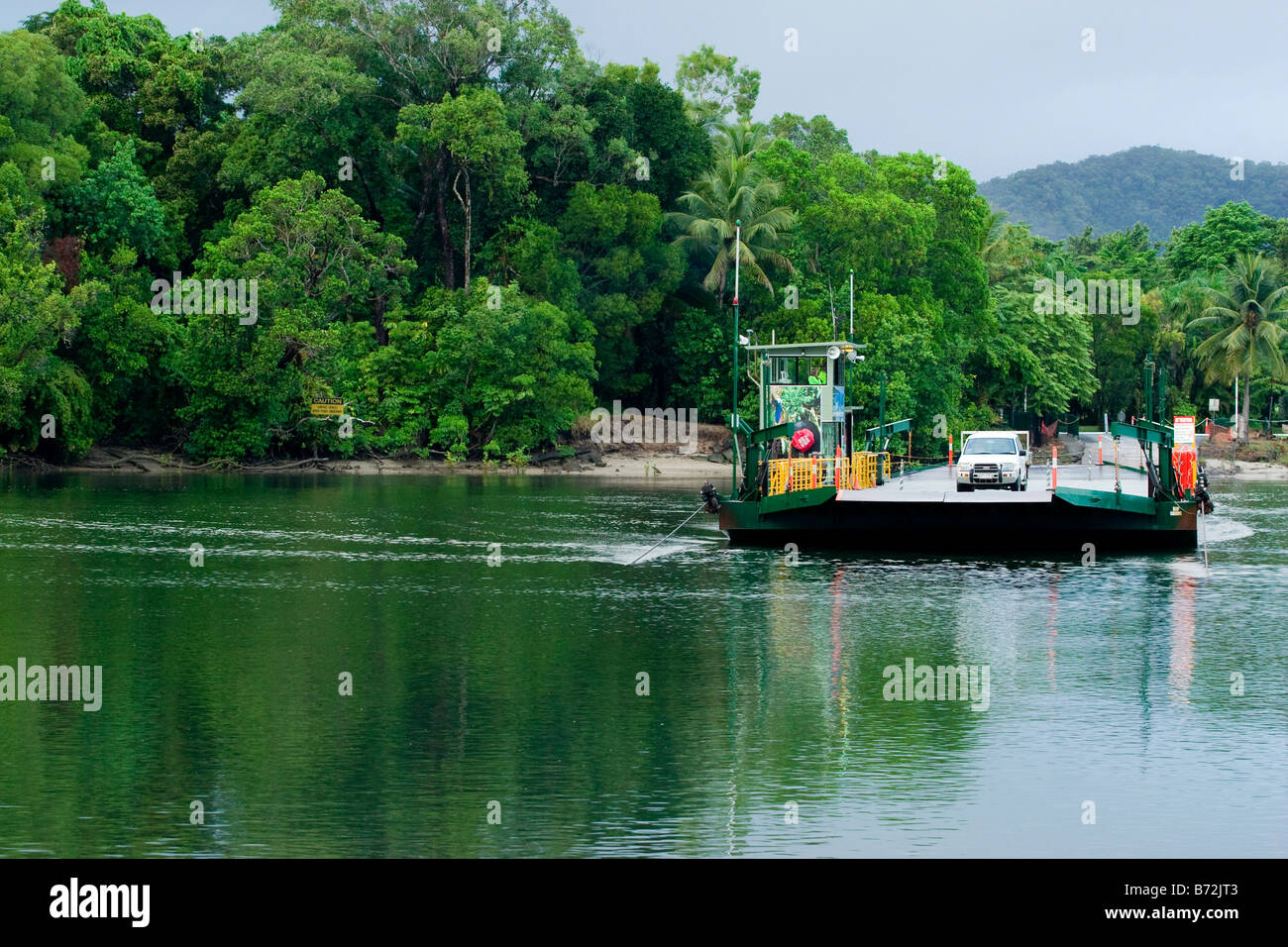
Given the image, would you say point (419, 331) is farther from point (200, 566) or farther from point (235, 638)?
point (235, 638)

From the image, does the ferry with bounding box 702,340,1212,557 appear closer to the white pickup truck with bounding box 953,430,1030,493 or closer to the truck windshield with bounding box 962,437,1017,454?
the white pickup truck with bounding box 953,430,1030,493

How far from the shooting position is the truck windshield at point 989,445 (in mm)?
42406

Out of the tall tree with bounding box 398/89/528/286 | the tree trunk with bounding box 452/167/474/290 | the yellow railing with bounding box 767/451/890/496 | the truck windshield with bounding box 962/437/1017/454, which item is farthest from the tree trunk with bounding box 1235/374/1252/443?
the truck windshield with bounding box 962/437/1017/454

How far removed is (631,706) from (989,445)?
83.9ft

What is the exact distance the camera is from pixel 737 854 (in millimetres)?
13664

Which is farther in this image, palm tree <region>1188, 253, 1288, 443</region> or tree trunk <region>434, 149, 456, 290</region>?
palm tree <region>1188, 253, 1288, 443</region>

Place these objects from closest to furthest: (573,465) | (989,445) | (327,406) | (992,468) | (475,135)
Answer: (992,468) → (989,445) → (475,135) → (327,406) → (573,465)

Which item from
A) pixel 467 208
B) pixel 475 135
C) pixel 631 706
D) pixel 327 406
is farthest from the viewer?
pixel 467 208

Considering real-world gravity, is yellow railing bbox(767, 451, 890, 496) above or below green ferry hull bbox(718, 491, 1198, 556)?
above

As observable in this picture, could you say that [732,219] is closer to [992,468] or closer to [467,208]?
[467,208]

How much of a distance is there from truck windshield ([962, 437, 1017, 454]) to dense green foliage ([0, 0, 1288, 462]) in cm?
3031

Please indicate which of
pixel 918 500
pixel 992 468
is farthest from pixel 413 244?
pixel 918 500

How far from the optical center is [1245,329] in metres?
95.1

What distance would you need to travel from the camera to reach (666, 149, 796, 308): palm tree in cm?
8406
